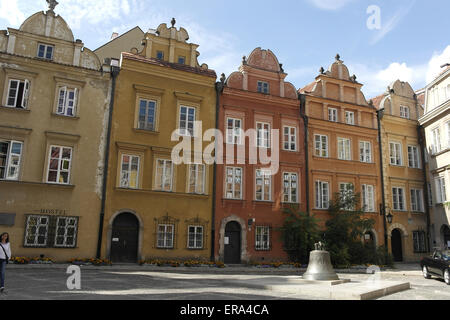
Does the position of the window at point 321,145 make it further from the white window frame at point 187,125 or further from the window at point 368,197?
the white window frame at point 187,125

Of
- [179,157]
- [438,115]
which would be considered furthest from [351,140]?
[179,157]

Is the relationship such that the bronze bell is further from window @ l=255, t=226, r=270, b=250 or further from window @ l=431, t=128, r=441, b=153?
window @ l=431, t=128, r=441, b=153

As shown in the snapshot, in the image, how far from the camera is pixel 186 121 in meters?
22.4

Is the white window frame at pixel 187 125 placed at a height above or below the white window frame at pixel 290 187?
above

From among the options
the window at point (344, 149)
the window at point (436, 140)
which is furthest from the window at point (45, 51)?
the window at point (436, 140)

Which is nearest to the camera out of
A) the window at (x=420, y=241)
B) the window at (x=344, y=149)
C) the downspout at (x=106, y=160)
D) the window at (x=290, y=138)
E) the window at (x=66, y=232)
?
the window at (x=66, y=232)

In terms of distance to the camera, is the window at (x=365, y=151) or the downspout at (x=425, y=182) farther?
the downspout at (x=425, y=182)

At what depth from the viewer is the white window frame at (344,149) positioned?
26.6m

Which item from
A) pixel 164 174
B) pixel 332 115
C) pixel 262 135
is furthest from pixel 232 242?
pixel 332 115

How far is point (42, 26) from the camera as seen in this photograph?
20203mm

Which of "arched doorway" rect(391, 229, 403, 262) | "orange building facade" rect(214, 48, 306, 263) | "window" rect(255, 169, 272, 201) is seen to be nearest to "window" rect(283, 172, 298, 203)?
"orange building facade" rect(214, 48, 306, 263)

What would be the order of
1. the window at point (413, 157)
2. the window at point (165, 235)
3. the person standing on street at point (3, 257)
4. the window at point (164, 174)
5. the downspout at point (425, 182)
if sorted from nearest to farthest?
the person standing on street at point (3, 257), the window at point (165, 235), the window at point (164, 174), the downspout at point (425, 182), the window at point (413, 157)

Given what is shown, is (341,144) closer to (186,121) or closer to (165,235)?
(186,121)

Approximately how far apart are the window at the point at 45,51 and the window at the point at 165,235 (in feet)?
34.5
